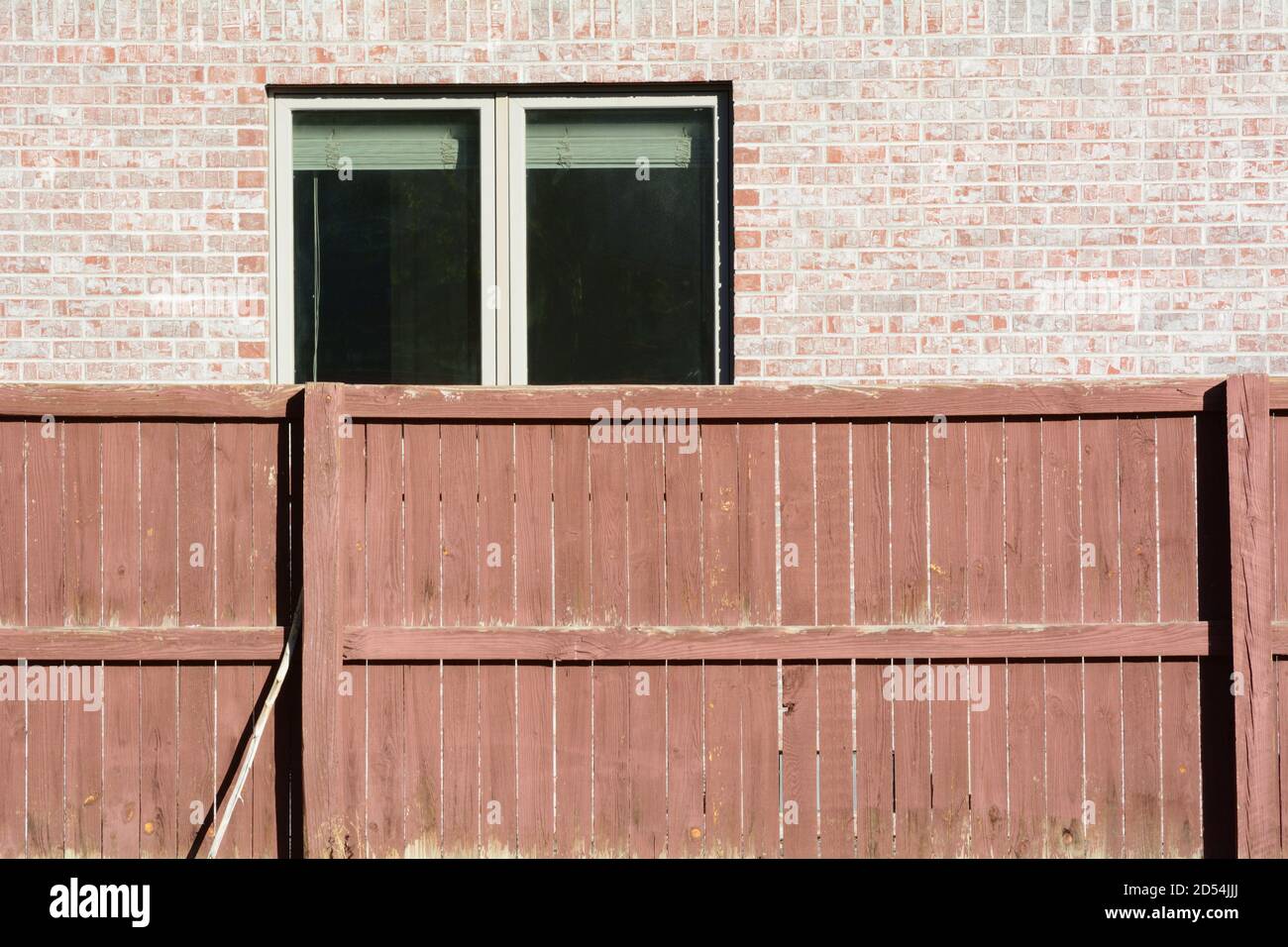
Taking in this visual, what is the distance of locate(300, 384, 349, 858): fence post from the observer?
13.9 ft

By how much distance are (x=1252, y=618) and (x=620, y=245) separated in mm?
3043

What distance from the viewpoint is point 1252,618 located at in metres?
4.25

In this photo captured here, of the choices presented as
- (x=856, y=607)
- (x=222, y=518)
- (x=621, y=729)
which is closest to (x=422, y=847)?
(x=621, y=729)

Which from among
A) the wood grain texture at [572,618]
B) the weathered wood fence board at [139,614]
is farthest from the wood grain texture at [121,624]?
the wood grain texture at [572,618]

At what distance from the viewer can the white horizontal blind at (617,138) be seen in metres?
5.67

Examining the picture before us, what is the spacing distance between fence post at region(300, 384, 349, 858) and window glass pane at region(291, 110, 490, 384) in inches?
53.9

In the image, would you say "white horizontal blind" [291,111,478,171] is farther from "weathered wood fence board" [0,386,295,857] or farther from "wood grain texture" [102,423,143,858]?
"wood grain texture" [102,423,143,858]

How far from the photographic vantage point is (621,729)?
4309 mm

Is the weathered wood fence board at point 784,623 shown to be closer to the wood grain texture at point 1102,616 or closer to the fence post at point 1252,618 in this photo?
the wood grain texture at point 1102,616

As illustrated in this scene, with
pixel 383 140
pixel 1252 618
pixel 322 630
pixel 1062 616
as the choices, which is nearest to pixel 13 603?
pixel 322 630

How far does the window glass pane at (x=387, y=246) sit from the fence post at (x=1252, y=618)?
125 inches

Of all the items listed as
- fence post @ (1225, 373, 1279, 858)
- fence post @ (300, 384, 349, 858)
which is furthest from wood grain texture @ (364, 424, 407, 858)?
fence post @ (1225, 373, 1279, 858)

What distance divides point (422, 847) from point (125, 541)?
Answer: 1.51 m

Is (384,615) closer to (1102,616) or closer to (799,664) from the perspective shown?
(799,664)
